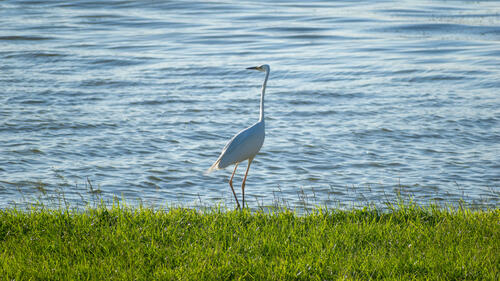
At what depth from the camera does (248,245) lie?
5234 millimetres

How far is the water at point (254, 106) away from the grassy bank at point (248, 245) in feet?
4.52

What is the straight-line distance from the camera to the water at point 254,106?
337 inches

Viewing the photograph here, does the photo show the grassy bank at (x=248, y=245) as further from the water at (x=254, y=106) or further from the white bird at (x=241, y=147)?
the water at (x=254, y=106)

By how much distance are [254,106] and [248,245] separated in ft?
25.8

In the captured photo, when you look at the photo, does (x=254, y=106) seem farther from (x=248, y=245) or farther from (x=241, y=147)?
(x=248, y=245)

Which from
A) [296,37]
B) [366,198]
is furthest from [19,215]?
[296,37]

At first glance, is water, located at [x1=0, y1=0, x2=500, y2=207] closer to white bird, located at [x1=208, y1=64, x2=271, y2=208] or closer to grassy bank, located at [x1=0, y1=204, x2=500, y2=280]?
white bird, located at [x1=208, y1=64, x2=271, y2=208]

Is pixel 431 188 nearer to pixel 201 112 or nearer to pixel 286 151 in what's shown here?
pixel 286 151

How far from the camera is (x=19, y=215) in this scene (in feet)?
19.2

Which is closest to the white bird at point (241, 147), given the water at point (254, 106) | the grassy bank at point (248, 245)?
the water at point (254, 106)

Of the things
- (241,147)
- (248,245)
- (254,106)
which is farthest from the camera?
(254,106)

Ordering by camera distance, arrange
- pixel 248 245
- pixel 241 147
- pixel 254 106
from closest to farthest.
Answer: pixel 248 245 → pixel 241 147 → pixel 254 106

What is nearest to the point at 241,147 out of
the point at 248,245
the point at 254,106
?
the point at 248,245

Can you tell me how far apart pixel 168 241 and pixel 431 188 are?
4.19 metres
